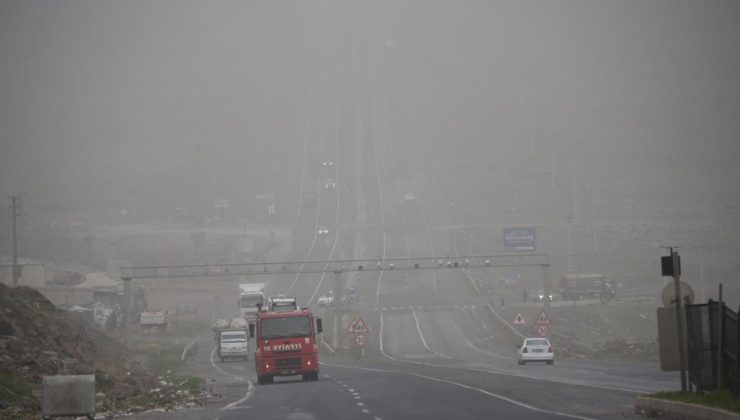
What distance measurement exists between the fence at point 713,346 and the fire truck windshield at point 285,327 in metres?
23.4

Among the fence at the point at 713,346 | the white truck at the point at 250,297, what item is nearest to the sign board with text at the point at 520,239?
the white truck at the point at 250,297

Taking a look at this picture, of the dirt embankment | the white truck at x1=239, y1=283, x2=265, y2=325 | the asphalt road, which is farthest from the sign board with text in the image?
the dirt embankment

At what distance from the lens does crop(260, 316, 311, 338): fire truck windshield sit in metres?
44.9

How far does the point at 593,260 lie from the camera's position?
420ft

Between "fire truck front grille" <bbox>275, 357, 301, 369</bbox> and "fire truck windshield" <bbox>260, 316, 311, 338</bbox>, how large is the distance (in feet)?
3.33

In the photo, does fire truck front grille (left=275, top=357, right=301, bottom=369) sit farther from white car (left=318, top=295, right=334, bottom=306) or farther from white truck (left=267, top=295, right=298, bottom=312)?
white car (left=318, top=295, right=334, bottom=306)

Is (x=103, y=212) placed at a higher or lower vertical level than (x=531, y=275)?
higher

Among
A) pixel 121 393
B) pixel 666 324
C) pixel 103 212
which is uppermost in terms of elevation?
pixel 103 212

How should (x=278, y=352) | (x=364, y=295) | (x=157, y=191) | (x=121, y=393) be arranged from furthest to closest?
(x=157, y=191) → (x=364, y=295) → (x=278, y=352) → (x=121, y=393)

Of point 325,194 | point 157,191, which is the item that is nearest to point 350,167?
point 325,194

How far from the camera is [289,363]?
45125 mm

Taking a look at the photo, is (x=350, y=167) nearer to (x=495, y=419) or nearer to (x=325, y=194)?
(x=325, y=194)

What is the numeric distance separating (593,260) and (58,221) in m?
71.7

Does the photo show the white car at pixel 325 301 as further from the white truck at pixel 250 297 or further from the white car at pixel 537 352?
the white car at pixel 537 352
